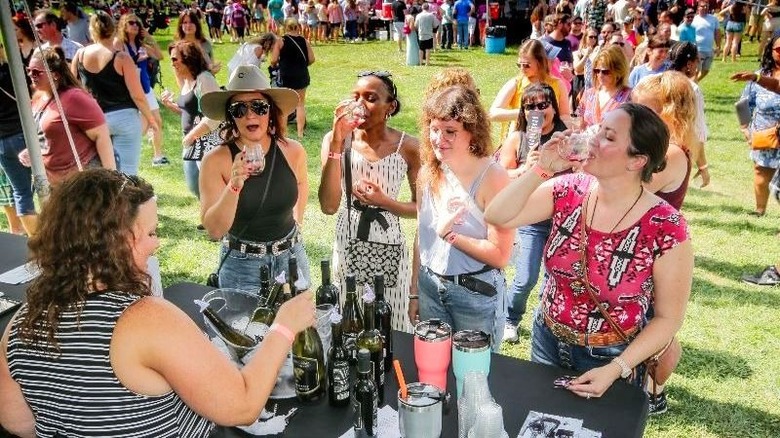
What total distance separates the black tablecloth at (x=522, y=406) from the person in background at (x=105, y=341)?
0.31m

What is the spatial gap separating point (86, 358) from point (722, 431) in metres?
2.99

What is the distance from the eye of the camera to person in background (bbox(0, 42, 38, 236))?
15.4 ft

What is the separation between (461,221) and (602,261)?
0.63 m

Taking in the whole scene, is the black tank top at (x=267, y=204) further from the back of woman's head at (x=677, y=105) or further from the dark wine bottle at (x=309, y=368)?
the back of woman's head at (x=677, y=105)

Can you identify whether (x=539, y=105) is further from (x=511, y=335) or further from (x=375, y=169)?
(x=511, y=335)

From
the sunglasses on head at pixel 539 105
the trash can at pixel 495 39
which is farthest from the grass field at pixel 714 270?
the trash can at pixel 495 39

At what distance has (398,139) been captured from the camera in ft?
10.7

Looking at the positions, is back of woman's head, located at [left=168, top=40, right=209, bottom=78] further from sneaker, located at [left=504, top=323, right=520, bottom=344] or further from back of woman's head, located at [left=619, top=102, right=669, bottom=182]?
back of woman's head, located at [left=619, top=102, right=669, bottom=182]

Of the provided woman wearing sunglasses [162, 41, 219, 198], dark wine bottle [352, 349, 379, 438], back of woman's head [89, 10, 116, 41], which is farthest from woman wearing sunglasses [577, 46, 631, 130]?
back of woman's head [89, 10, 116, 41]

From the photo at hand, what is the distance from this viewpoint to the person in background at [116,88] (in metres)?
5.61

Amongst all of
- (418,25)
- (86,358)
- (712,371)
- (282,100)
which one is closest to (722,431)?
(712,371)

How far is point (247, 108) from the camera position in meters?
2.99

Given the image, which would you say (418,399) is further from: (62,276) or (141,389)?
(62,276)

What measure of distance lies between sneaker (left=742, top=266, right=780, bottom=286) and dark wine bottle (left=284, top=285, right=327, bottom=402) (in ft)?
12.9
